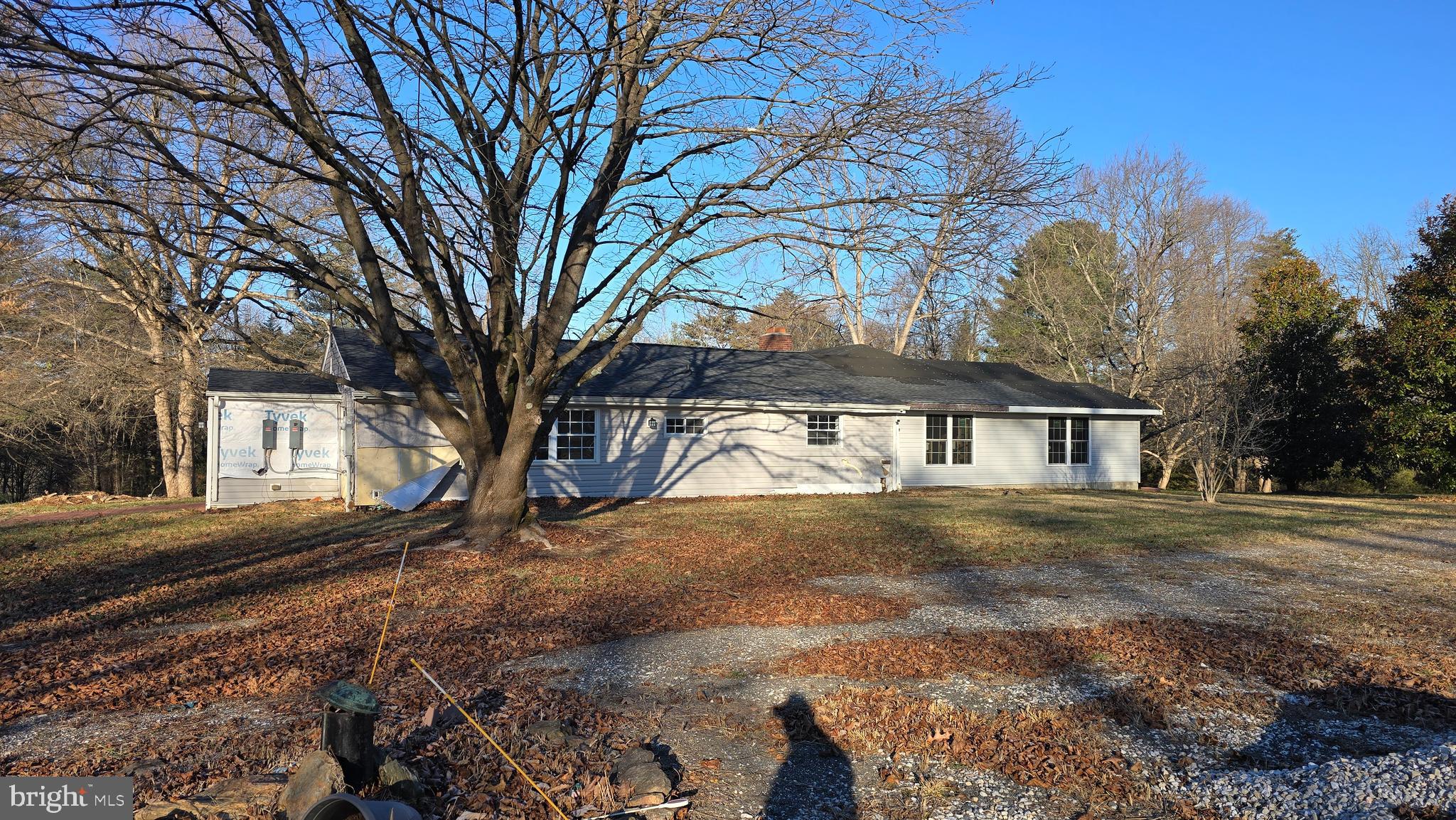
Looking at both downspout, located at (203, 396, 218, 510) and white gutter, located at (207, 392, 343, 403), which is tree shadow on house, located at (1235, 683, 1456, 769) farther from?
downspout, located at (203, 396, 218, 510)

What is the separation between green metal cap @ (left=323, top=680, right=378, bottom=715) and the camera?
11.9 ft

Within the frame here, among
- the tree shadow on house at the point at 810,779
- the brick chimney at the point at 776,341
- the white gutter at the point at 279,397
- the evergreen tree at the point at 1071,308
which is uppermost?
the evergreen tree at the point at 1071,308

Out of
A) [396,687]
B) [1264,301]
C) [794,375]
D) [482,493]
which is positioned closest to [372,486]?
[482,493]

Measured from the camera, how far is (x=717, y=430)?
67.6 ft

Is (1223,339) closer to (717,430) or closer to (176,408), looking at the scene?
(717,430)

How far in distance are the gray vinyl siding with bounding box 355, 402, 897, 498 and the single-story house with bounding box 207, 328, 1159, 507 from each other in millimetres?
34

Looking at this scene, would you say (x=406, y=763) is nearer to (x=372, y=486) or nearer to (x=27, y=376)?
(x=372, y=486)

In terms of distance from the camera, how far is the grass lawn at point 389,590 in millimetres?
5289

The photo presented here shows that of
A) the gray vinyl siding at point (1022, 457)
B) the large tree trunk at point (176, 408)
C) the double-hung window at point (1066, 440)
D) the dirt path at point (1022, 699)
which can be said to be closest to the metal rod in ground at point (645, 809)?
the dirt path at point (1022, 699)

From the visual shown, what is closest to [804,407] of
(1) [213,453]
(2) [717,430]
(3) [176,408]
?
(2) [717,430]

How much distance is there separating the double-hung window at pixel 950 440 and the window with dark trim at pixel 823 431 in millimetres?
2580

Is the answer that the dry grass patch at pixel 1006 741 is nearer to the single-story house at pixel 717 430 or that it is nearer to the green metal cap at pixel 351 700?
the green metal cap at pixel 351 700

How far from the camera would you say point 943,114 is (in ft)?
32.5

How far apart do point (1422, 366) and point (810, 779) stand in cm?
2317
